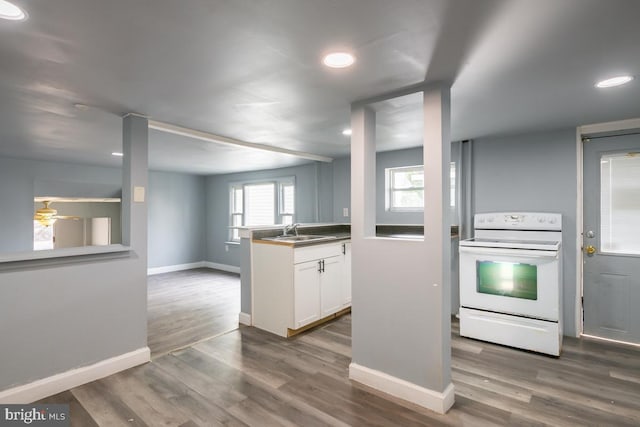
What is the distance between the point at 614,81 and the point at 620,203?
5.42 ft

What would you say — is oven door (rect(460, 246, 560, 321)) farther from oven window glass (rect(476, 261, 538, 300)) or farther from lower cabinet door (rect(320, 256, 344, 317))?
lower cabinet door (rect(320, 256, 344, 317))

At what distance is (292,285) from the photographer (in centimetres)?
333

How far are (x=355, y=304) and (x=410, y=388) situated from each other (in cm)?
68

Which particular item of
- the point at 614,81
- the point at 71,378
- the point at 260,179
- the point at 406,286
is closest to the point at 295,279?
the point at 406,286

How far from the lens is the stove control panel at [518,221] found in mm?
3365

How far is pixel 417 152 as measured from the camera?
4.40 meters

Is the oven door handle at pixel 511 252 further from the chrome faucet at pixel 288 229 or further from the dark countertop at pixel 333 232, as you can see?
the chrome faucet at pixel 288 229

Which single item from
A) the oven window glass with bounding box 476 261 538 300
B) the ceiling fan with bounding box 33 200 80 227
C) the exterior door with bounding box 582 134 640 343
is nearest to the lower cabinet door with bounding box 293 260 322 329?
the oven window glass with bounding box 476 261 538 300

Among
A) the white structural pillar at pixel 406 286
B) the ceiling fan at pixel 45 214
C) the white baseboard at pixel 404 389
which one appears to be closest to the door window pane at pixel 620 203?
the white structural pillar at pixel 406 286

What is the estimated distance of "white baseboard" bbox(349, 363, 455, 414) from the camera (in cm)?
211

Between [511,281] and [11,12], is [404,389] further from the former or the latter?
[11,12]

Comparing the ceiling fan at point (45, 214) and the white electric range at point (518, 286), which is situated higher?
the ceiling fan at point (45, 214)

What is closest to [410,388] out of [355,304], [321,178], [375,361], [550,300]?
[375,361]

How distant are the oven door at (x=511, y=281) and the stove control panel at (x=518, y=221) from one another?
60cm
